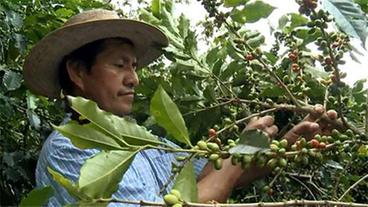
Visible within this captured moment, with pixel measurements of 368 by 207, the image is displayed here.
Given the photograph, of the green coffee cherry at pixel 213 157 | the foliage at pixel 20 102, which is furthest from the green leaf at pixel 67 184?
the foliage at pixel 20 102

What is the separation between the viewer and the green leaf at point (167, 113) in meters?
1.31

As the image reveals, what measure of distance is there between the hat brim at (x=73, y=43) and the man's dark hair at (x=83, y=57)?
0.01 m

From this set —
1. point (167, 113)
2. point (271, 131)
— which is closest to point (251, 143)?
point (167, 113)

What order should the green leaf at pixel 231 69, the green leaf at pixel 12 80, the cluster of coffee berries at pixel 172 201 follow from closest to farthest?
the cluster of coffee berries at pixel 172 201
the green leaf at pixel 231 69
the green leaf at pixel 12 80

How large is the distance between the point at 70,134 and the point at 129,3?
7771 millimetres

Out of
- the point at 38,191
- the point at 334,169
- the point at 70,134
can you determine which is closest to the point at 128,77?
the point at 334,169

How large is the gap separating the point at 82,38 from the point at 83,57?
6 cm

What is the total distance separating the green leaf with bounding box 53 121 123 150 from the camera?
4.13 ft

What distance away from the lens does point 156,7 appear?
7.66 ft

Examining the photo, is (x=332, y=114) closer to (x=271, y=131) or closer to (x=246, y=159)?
(x=271, y=131)

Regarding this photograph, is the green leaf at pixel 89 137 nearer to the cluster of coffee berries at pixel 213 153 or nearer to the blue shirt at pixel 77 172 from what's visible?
the cluster of coffee berries at pixel 213 153

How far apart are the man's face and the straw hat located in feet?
0.18

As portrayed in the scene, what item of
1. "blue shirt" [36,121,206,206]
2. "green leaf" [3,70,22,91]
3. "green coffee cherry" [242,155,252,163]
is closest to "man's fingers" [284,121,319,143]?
"blue shirt" [36,121,206,206]

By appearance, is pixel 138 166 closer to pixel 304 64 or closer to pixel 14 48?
pixel 304 64
